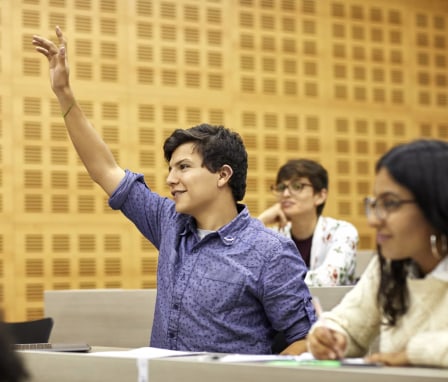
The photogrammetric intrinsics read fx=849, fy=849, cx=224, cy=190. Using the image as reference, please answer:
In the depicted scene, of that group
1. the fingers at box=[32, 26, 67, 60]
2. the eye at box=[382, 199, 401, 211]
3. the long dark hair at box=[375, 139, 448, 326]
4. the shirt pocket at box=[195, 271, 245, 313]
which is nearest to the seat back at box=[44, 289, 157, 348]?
the shirt pocket at box=[195, 271, 245, 313]

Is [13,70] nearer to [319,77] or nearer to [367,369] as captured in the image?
[319,77]

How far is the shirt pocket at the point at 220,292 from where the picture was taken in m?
3.28

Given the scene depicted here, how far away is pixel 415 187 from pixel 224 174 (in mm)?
1525

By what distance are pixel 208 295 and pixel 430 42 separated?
20.1 feet

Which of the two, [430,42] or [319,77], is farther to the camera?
[430,42]

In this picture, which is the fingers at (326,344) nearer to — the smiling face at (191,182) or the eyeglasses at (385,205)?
the eyeglasses at (385,205)

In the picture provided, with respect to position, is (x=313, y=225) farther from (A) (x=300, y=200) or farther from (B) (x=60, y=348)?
(B) (x=60, y=348)

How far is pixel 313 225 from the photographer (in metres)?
5.42

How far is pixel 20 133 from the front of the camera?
22.8 feet

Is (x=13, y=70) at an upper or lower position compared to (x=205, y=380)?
upper

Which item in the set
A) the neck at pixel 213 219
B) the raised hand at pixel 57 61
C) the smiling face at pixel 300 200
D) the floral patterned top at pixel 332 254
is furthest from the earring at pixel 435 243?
the smiling face at pixel 300 200

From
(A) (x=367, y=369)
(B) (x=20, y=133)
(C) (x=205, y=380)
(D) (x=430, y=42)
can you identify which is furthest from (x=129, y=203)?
(D) (x=430, y=42)

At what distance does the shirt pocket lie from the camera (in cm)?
328

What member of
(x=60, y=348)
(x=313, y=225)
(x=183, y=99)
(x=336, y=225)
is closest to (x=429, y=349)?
(x=60, y=348)
